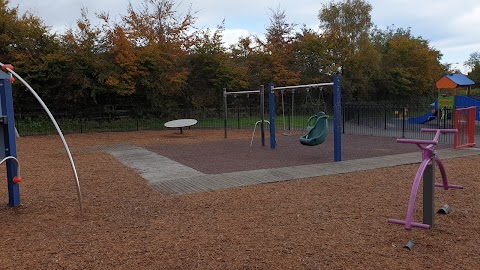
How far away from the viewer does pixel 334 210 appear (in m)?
5.05

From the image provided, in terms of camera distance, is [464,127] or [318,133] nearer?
[318,133]

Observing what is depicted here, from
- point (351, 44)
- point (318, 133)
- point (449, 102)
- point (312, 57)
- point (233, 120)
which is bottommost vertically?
point (318, 133)

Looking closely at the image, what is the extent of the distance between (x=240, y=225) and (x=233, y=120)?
17758 millimetres

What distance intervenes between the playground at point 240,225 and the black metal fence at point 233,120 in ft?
36.2

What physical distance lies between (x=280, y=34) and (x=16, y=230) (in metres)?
26.9

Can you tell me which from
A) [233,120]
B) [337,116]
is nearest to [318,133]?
[337,116]

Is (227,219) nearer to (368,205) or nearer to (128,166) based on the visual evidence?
(368,205)

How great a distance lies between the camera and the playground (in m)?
3.53

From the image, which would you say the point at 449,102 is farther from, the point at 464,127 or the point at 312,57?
the point at 312,57

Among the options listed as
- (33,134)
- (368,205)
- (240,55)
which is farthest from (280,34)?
(368,205)

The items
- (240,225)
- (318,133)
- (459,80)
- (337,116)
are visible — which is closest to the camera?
(240,225)

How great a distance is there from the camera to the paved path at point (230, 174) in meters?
6.77

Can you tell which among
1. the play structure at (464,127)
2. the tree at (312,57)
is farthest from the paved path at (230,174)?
the tree at (312,57)

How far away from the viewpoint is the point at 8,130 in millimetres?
5297
